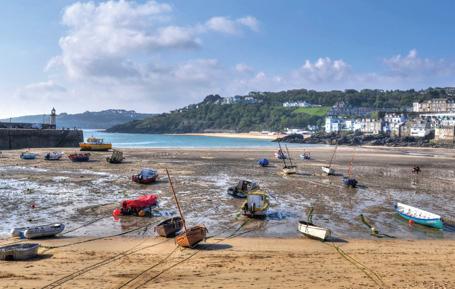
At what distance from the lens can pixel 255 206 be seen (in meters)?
25.9

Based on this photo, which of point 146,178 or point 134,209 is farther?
point 146,178

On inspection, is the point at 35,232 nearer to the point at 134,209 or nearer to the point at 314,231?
the point at 134,209

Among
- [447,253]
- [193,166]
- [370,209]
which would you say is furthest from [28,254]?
[193,166]

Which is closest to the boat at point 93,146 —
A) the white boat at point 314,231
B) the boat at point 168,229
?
the boat at point 168,229

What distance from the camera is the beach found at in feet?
49.1

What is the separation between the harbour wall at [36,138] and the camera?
269 feet

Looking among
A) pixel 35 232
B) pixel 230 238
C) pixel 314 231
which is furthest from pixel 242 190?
pixel 35 232

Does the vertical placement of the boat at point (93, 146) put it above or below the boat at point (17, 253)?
above

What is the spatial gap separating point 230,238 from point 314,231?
4.22 meters

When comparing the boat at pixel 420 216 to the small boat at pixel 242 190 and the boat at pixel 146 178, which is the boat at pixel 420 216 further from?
the boat at pixel 146 178

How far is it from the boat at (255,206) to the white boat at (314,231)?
4254 millimetres

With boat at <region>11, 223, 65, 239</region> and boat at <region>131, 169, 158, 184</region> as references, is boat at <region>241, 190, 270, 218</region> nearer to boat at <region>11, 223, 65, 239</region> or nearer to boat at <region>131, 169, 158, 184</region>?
boat at <region>11, 223, 65, 239</region>

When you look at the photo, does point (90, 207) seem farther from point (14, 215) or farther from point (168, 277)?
point (168, 277)

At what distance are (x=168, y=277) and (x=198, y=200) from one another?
642 inches
